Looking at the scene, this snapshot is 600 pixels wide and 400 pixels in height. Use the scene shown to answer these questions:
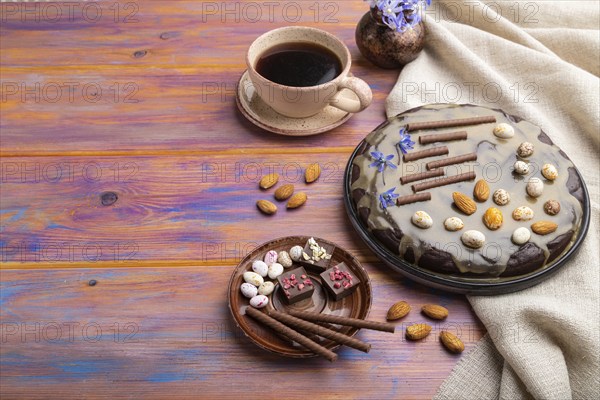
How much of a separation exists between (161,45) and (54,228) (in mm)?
471

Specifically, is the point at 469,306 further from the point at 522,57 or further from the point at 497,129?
the point at 522,57

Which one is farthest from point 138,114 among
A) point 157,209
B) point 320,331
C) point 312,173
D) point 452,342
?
point 452,342

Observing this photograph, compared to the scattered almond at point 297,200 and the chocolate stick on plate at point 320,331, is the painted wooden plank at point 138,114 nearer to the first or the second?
the scattered almond at point 297,200

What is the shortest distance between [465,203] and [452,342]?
0.20 meters

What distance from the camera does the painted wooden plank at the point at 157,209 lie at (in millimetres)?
919

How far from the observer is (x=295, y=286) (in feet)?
2.74

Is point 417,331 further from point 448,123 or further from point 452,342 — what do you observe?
point 448,123

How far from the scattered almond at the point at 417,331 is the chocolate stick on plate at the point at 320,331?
7 centimetres

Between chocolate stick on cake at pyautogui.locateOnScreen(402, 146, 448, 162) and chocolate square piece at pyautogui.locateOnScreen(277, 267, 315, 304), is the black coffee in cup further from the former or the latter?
chocolate square piece at pyautogui.locateOnScreen(277, 267, 315, 304)

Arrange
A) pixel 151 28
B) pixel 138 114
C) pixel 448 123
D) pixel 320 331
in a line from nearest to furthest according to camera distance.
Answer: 1. pixel 320 331
2. pixel 448 123
3. pixel 138 114
4. pixel 151 28

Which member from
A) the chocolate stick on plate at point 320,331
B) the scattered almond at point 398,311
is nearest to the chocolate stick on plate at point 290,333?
the chocolate stick on plate at point 320,331

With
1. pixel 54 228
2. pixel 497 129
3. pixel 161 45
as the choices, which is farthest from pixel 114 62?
pixel 497 129

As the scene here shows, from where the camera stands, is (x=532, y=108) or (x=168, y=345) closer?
(x=168, y=345)

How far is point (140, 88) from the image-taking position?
3.81ft
